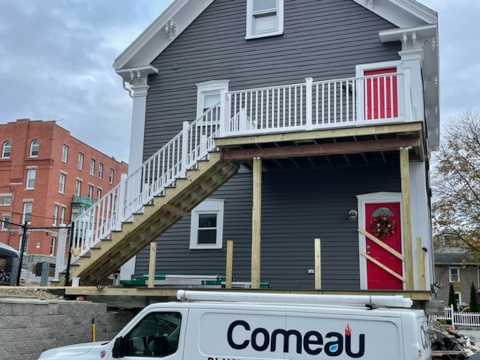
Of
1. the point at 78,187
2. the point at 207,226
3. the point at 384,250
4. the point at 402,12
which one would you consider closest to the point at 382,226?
the point at 384,250

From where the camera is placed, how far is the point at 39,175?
43.5m

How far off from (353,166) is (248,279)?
4219 millimetres

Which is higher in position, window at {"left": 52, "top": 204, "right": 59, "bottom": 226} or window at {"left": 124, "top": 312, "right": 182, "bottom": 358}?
window at {"left": 52, "top": 204, "right": 59, "bottom": 226}

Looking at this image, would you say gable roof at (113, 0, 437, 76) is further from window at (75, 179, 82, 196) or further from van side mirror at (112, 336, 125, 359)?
window at (75, 179, 82, 196)

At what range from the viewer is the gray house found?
11805 millimetres

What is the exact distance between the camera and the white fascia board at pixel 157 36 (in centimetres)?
1620

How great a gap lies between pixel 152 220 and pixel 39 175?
113ft

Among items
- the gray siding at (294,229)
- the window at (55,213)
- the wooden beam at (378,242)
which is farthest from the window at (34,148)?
the wooden beam at (378,242)

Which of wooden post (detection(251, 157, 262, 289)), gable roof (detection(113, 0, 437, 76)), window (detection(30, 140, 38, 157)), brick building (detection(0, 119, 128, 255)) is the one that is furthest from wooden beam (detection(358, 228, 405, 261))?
window (detection(30, 140, 38, 157))

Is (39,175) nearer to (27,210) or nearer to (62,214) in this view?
(27,210)

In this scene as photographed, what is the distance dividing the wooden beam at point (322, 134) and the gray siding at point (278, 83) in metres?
2.69

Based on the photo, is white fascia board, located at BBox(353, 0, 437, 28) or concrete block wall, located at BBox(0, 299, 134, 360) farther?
white fascia board, located at BBox(353, 0, 437, 28)

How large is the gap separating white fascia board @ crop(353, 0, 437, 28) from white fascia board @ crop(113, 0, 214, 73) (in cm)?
522

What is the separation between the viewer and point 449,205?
32219 mm
